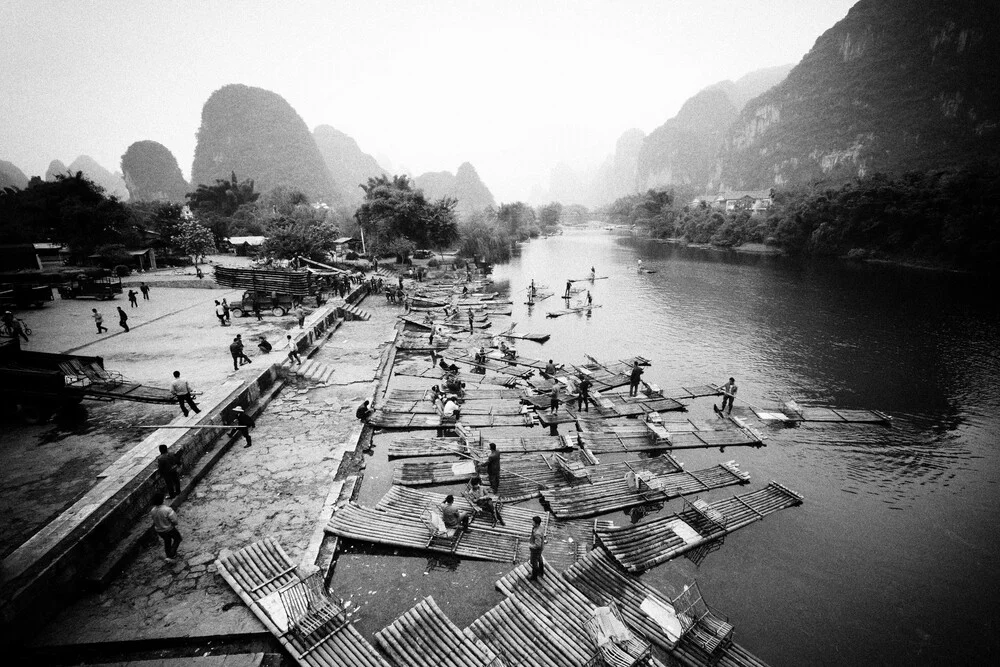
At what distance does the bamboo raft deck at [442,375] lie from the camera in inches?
715

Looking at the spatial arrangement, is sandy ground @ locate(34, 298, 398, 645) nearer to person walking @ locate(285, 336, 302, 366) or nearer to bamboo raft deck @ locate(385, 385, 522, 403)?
bamboo raft deck @ locate(385, 385, 522, 403)

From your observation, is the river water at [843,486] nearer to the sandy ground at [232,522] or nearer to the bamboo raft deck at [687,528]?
the bamboo raft deck at [687,528]

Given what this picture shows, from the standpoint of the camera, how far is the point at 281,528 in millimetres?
8609

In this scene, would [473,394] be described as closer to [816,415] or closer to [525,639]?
[525,639]

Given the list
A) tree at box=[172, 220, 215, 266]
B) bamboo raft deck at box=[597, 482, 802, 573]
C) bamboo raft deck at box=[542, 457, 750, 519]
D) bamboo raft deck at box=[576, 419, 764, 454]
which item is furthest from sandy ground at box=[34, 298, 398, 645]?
tree at box=[172, 220, 215, 266]

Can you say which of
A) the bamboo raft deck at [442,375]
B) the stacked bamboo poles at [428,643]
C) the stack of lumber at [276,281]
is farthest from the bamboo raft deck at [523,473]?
the stack of lumber at [276,281]

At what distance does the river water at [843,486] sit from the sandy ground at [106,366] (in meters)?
6.18

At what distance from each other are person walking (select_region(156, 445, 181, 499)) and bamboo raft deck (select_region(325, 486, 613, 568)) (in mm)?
3388

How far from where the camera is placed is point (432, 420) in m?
14.1

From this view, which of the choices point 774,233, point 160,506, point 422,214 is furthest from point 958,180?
point 160,506

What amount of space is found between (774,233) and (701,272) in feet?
78.9

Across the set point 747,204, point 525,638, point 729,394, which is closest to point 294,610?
point 525,638

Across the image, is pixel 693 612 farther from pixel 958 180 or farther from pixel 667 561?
pixel 958 180

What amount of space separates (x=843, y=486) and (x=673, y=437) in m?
4.75
